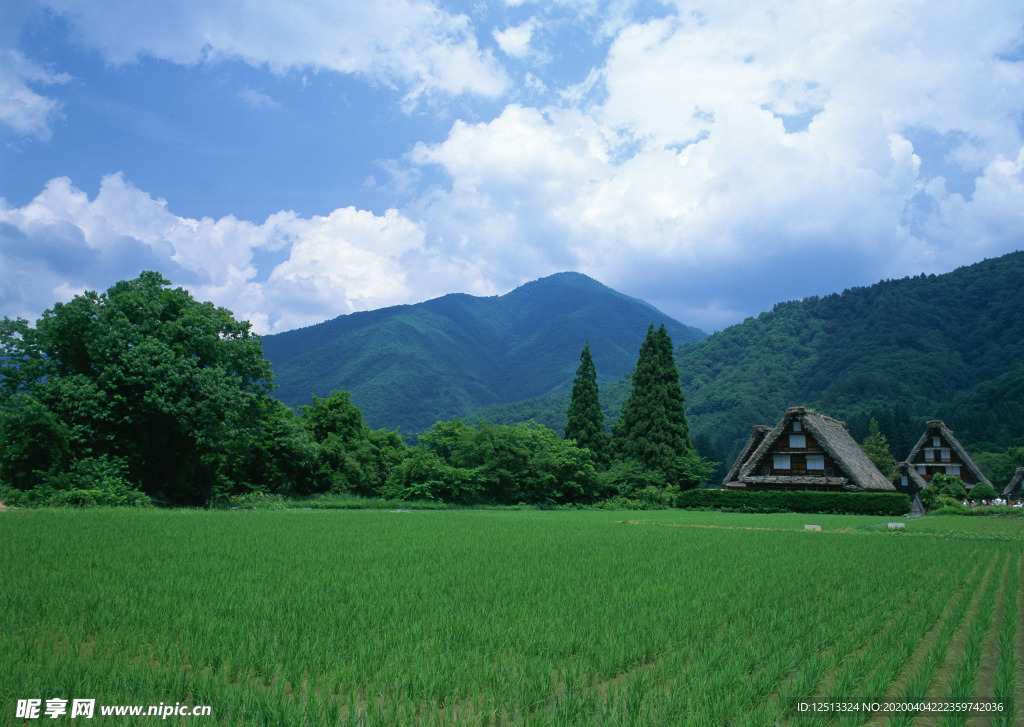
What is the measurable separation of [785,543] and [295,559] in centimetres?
1137

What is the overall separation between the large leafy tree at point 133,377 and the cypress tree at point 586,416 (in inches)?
863

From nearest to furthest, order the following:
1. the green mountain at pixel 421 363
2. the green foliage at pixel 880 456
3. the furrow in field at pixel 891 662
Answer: the furrow in field at pixel 891 662, the green foliage at pixel 880 456, the green mountain at pixel 421 363

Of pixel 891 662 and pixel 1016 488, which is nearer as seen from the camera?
pixel 891 662

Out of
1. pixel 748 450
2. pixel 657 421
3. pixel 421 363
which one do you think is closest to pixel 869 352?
pixel 748 450

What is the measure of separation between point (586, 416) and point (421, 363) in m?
98.6

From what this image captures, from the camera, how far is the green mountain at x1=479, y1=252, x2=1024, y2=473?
64250 millimetres

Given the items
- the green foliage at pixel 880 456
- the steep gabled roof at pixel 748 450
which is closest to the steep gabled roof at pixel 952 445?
the green foliage at pixel 880 456

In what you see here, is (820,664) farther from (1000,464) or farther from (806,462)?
(1000,464)

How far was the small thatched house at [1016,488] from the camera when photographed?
48000 millimetres

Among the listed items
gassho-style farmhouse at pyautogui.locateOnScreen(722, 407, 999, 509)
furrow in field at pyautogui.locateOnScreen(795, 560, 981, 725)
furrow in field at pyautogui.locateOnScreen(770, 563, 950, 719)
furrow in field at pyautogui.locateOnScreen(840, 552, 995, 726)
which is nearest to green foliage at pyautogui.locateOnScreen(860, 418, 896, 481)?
gassho-style farmhouse at pyautogui.locateOnScreen(722, 407, 999, 509)

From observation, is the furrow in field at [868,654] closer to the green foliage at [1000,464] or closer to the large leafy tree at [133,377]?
the large leafy tree at [133,377]

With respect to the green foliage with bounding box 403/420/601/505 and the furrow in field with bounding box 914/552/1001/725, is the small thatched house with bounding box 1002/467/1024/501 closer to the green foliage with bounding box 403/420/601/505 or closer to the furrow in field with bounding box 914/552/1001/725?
the green foliage with bounding box 403/420/601/505

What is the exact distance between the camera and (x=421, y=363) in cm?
13550

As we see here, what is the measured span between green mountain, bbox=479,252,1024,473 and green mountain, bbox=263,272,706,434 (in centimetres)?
2954
